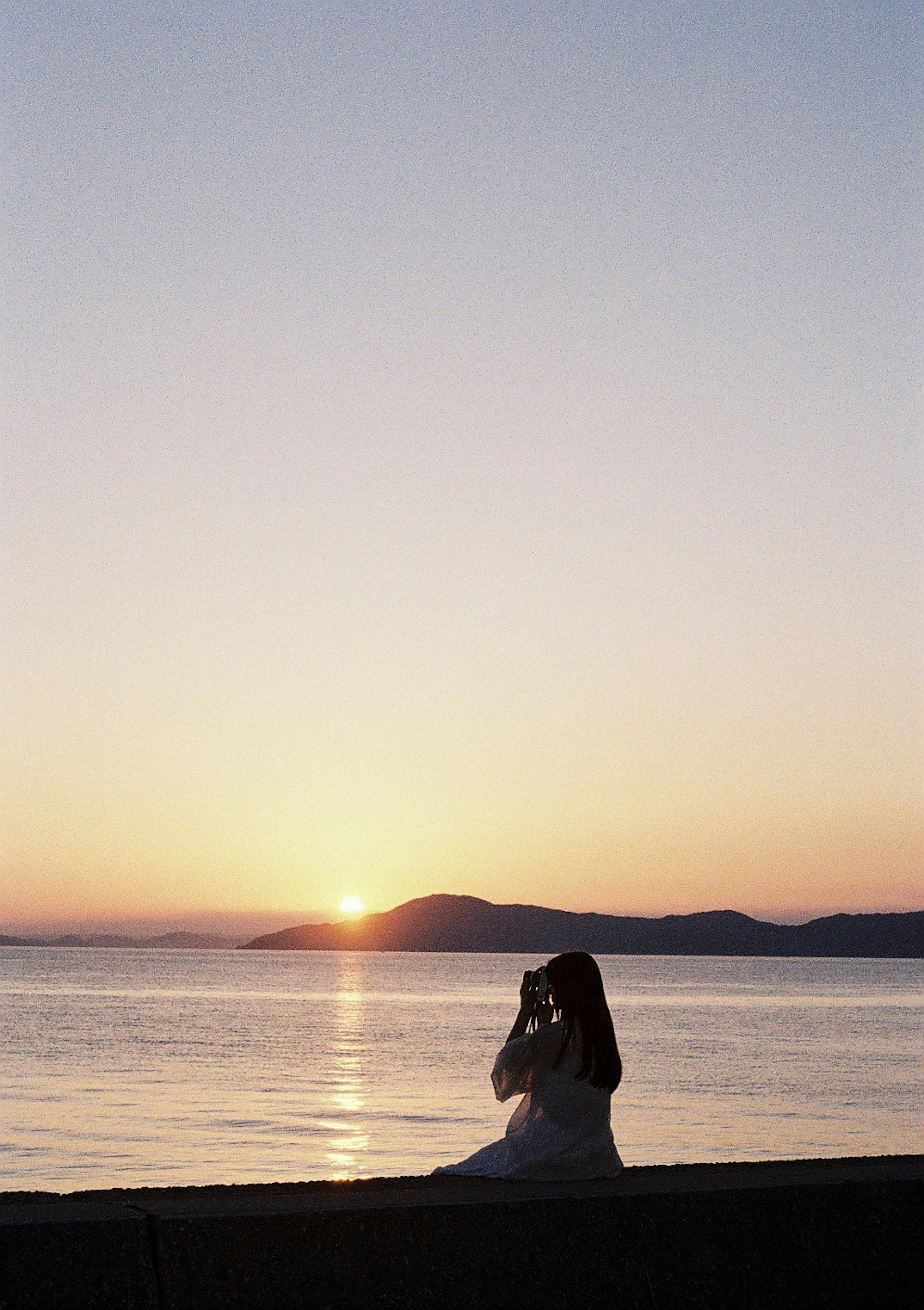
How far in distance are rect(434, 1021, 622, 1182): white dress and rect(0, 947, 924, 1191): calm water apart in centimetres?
1950

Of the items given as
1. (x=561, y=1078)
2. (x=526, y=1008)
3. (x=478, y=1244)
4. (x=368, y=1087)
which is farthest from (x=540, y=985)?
(x=368, y=1087)

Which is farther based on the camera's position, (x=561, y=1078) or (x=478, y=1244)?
(x=561, y=1078)

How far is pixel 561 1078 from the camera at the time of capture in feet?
21.3

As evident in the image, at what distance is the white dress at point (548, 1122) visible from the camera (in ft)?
20.2

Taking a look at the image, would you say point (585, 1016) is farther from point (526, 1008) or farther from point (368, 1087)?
point (368, 1087)

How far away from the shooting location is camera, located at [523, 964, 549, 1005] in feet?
21.2

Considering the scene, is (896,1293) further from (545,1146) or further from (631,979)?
(631,979)

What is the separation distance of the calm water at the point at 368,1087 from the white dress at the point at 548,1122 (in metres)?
19.5

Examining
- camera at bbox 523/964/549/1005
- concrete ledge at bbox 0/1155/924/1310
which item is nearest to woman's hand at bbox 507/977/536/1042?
camera at bbox 523/964/549/1005

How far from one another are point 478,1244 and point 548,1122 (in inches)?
48.5

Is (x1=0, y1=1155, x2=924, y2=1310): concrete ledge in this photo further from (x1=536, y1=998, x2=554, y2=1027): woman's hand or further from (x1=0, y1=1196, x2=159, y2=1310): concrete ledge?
(x1=536, y1=998, x2=554, y2=1027): woman's hand

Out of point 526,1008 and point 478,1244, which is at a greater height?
point 526,1008

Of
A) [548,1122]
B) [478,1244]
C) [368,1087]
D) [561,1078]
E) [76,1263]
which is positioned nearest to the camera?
[76,1263]

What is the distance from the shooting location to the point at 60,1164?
2686 centimetres
